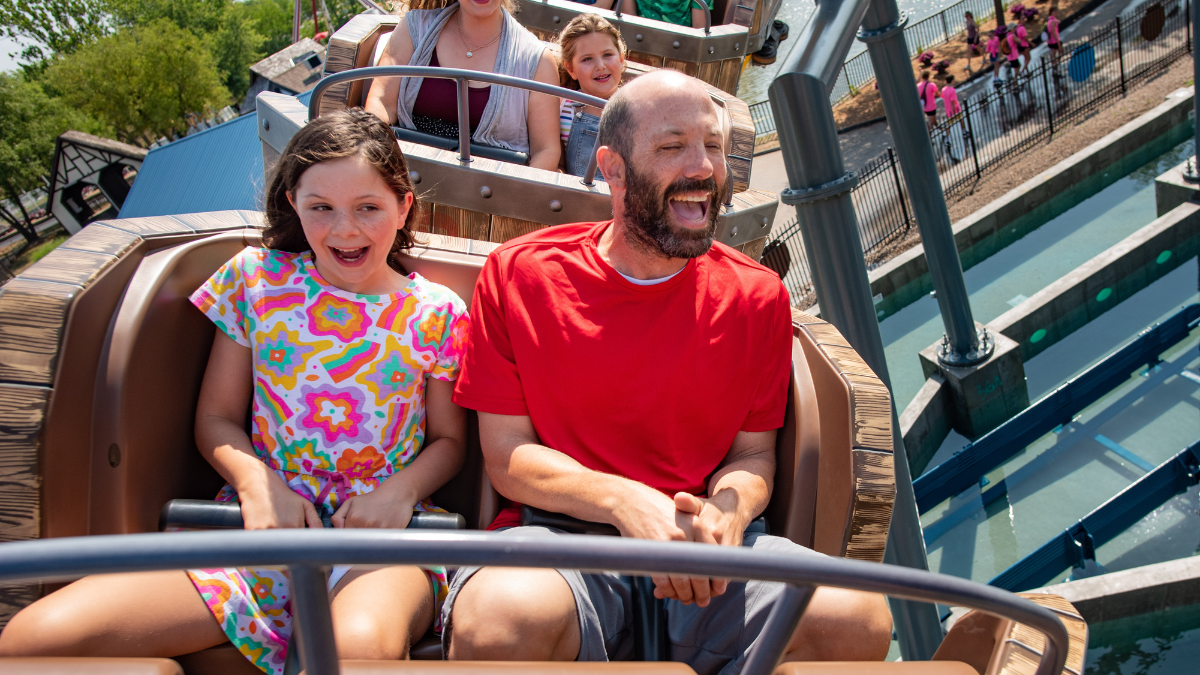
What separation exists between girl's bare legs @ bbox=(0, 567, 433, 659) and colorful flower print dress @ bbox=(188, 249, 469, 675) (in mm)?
195

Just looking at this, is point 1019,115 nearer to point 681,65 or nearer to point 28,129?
point 681,65

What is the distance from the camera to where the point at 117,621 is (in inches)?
51.2

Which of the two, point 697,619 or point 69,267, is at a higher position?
point 69,267

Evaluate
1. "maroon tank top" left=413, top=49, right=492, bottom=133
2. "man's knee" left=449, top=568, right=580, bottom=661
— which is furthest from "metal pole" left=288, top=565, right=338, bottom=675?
"maroon tank top" left=413, top=49, right=492, bottom=133

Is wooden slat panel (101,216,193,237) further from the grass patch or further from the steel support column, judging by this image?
the grass patch

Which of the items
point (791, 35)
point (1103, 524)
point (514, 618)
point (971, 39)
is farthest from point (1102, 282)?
point (791, 35)

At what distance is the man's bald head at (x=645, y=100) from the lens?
1.72 metres

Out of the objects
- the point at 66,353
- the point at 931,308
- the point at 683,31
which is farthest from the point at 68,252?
the point at 931,308

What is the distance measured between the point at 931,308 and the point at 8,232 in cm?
3951

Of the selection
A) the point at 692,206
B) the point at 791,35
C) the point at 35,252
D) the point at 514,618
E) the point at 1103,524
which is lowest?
the point at 1103,524

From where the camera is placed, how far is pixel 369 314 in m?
1.75

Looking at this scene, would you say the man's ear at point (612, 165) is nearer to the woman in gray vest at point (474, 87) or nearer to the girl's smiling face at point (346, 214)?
the girl's smiling face at point (346, 214)

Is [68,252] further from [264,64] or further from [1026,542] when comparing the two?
[264,64]

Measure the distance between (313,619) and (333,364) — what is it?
0.93 metres
